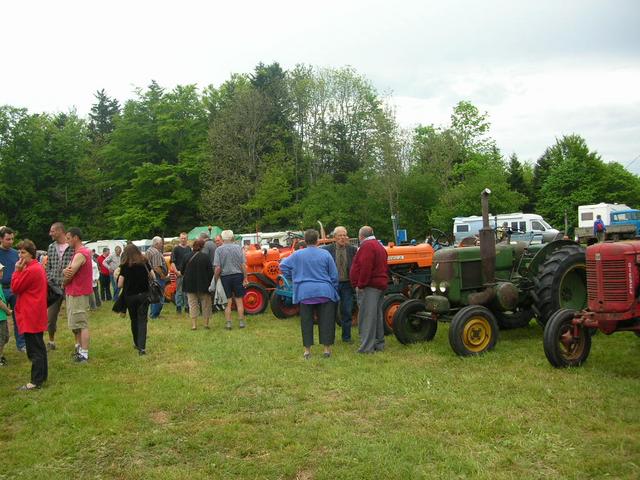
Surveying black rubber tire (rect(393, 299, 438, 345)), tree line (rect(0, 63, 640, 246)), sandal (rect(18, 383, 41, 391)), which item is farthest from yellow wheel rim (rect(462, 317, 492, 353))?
tree line (rect(0, 63, 640, 246))

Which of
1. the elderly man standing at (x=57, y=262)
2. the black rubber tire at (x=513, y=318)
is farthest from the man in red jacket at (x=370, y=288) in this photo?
the elderly man standing at (x=57, y=262)

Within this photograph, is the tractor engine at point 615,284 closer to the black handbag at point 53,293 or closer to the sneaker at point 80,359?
the sneaker at point 80,359

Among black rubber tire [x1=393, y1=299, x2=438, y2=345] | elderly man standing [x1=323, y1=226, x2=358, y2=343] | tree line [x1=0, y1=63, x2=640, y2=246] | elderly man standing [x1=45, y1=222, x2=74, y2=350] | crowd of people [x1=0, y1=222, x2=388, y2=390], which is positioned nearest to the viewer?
crowd of people [x1=0, y1=222, x2=388, y2=390]

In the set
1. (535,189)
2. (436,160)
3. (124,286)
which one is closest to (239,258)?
(124,286)

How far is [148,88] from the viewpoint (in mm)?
44594

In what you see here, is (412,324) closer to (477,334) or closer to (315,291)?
(477,334)

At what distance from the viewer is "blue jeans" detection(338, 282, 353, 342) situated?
9047 mm

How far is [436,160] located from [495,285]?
3040 cm

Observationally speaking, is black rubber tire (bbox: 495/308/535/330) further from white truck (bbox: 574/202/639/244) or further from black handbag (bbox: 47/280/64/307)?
black handbag (bbox: 47/280/64/307)

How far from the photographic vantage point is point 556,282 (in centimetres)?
777

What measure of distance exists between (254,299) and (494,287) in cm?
628

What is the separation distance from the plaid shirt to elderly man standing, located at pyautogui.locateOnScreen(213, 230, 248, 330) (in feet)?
9.05

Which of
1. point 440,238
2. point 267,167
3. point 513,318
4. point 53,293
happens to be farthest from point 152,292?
point 267,167

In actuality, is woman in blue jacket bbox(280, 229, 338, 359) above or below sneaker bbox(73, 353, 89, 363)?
above
